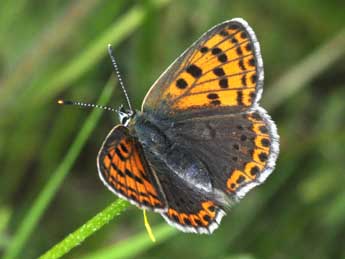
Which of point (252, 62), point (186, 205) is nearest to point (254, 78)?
point (252, 62)

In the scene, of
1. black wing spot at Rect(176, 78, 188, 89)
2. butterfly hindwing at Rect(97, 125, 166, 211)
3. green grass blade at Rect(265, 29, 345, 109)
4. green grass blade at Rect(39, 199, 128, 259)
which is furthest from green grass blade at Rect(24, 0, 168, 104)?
green grass blade at Rect(39, 199, 128, 259)

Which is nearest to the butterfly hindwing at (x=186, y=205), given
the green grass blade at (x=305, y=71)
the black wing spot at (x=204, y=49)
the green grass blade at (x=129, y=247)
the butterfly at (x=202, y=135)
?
the butterfly at (x=202, y=135)

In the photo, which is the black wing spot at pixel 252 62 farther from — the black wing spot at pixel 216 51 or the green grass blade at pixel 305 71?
the green grass blade at pixel 305 71

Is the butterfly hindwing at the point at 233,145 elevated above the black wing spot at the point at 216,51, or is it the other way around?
the black wing spot at the point at 216,51

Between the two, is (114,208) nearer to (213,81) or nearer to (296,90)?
(213,81)

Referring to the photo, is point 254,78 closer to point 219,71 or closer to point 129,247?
point 219,71

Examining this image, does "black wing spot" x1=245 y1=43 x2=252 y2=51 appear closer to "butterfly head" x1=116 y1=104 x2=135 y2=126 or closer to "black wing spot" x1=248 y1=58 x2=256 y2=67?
"black wing spot" x1=248 y1=58 x2=256 y2=67
